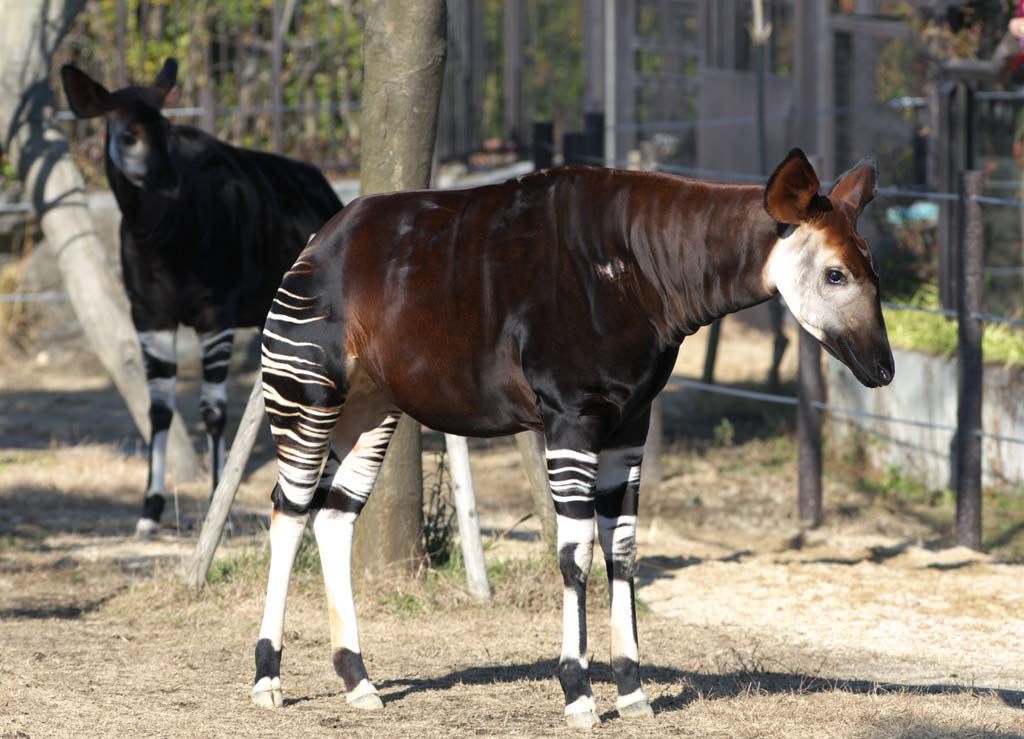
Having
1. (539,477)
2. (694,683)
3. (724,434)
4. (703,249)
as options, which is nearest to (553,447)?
(703,249)

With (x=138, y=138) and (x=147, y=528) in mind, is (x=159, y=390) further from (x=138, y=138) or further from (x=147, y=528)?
(x=138, y=138)

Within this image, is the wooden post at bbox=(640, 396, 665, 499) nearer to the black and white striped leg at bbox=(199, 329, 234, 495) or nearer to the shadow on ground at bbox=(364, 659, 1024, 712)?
the black and white striped leg at bbox=(199, 329, 234, 495)

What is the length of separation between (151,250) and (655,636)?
3.30 meters

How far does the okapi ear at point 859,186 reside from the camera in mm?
4035

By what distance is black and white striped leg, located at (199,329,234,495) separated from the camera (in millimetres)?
7562

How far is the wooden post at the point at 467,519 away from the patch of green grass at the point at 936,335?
3396 mm

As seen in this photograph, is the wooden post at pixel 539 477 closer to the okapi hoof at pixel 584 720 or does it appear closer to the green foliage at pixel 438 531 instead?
the green foliage at pixel 438 531

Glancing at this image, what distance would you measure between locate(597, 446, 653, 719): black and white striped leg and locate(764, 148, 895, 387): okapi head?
71cm

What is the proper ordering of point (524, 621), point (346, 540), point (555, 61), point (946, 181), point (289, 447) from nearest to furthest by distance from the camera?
point (289, 447) < point (346, 540) < point (524, 621) < point (946, 181) < point (555, 61)

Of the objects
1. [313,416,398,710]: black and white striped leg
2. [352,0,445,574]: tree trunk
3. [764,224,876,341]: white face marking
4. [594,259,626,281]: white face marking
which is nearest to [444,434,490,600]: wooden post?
[352,0,445,574]: tree trunk

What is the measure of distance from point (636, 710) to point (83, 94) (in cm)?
438

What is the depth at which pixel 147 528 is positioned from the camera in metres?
7.36

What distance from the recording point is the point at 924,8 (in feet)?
31.7

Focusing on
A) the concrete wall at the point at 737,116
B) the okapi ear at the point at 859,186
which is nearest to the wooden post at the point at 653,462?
the okapi ear at the point at 859,186
